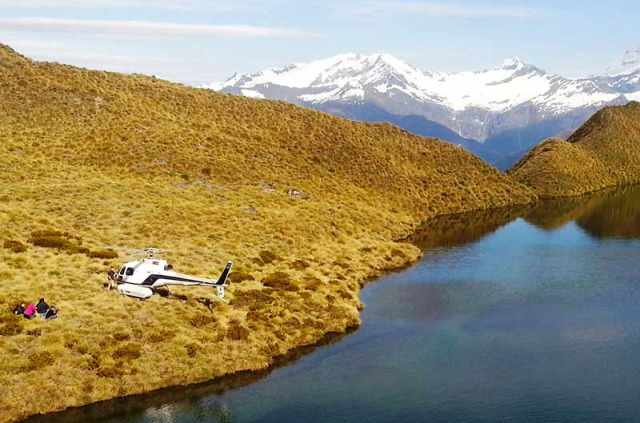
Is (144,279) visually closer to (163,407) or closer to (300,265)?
(163,407)

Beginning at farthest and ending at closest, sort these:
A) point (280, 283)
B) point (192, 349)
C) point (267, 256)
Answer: point (267, 256), point (280, 283), point (192, 349)

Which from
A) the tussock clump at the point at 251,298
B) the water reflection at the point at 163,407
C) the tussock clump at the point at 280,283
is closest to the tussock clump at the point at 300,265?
the tussock clump at the point at 280,283

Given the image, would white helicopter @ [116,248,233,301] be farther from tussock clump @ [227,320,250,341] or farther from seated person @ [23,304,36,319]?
seated person @ [23,304,36,319]

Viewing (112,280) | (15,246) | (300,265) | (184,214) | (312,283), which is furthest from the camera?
(184,214)

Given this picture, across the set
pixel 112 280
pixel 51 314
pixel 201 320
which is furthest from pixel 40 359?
pixel 201 320

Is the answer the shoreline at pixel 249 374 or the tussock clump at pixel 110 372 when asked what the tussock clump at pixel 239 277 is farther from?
the tussock clump at pixel 110 372

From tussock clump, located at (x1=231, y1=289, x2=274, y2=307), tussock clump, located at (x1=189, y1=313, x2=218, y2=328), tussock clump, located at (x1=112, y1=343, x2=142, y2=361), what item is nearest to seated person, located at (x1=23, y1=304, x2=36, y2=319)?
tussock clump, located at (x1=112, y1=343, x2=142, y2=361)

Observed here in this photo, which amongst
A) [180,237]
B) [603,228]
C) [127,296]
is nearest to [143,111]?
[180,237]

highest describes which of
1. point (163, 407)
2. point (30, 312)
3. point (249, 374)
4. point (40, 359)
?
point (30, 312)
